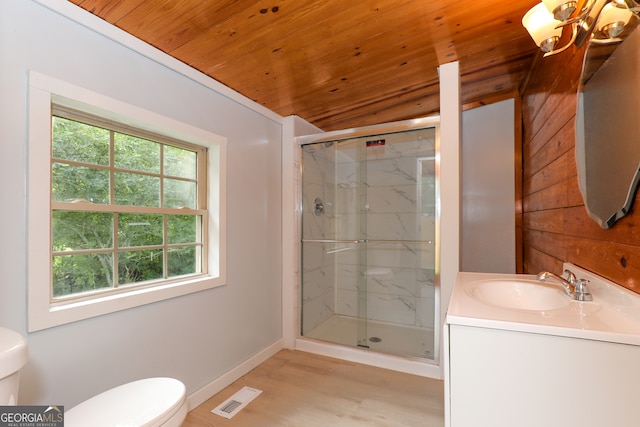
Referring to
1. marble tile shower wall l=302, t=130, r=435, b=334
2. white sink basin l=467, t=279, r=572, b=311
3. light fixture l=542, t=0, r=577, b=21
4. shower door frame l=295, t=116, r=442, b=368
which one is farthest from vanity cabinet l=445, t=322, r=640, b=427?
marble tile shower wall l=302, t=130, r=435, b=334

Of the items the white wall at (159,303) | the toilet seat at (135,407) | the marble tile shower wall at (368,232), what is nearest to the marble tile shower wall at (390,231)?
the marble tile shower wall at (368,232)

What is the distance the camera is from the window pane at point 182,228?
6.38ft

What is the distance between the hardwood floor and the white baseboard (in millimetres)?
35

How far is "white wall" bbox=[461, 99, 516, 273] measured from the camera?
2.76m

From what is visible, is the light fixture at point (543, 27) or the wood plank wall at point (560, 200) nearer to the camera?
the wood plank wall at point (560, 200)

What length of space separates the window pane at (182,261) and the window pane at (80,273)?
372mm

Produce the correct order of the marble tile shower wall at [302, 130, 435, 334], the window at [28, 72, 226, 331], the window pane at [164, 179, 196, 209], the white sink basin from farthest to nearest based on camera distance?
the marble tile shower wall at [302, 130, 435, 334] < the window pane at [164, 179, 196, 209] < the white sink basin < the window at [28, 72, 226, 331]

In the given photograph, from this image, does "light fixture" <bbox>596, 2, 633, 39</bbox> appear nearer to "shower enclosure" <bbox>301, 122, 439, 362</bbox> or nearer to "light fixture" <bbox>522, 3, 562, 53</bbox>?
"light fixture" <bbox>522, 3, 562, 53</bbox>

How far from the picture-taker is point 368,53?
1832mm

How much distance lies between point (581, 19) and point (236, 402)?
2638mm

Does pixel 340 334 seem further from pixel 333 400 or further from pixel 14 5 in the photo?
pixel 14 5

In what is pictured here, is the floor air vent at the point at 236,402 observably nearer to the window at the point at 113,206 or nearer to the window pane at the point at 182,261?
the window at the point at 113,206

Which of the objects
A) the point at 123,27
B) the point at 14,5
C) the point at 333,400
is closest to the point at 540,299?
the point at 333,400

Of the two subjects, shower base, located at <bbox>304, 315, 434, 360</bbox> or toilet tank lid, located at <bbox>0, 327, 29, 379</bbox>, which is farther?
shower base, located at <bbox>304, 315, 434, 360</bbox>
